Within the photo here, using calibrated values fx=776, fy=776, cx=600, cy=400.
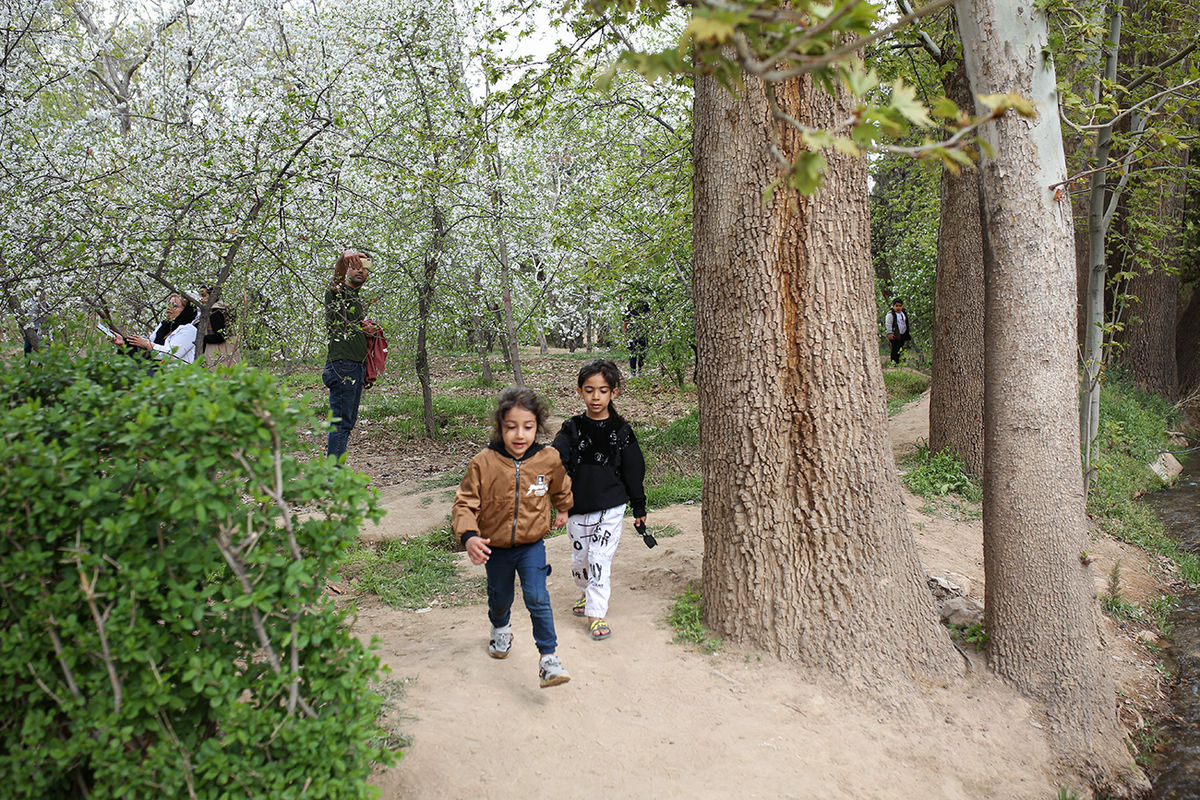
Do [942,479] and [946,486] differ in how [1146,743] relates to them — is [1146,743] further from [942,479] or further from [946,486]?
[942,479]

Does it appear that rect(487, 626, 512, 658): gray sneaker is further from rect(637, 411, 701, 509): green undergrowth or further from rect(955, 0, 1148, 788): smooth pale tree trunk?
rect(637, 411, 701, 509): green undergrowth

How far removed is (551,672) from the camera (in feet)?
11.7

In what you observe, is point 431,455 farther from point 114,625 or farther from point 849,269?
point 114,625

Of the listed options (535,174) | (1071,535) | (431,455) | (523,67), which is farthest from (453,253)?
(1071,535)

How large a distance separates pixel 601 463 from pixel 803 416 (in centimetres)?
116

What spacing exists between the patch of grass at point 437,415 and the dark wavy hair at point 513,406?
24.0 ft

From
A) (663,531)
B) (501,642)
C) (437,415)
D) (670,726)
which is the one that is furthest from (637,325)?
(670,726)

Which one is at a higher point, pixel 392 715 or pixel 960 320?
pixel 960 320

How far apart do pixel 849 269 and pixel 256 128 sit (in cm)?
478

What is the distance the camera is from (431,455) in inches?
408

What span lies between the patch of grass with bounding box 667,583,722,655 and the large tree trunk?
14.4 ft

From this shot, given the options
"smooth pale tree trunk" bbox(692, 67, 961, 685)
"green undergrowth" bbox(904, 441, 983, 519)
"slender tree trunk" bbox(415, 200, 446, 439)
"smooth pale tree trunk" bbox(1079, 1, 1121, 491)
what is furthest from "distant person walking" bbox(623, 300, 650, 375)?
"smooth pale tree trunk" bbox(692, 67, 961, 685)

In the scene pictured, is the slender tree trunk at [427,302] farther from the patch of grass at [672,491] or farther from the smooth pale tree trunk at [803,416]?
the smooth pale tree trunk at [803,416]

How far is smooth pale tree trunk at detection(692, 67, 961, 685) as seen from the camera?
377 centimetres
